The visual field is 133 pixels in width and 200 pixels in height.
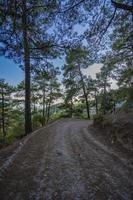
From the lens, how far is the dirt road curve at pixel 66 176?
3.29 meters

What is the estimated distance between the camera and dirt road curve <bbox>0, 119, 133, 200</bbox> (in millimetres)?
3289

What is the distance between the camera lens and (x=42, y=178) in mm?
3953

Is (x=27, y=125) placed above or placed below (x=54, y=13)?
below

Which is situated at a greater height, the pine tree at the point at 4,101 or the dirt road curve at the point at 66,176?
the pine tree at the point at 4,101

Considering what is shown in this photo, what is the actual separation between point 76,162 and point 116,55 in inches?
338

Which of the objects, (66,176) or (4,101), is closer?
(66,176)

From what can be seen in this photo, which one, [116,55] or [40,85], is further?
[40,85]

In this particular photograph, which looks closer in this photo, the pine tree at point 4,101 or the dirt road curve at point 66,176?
the dirt road curve at point 66,176

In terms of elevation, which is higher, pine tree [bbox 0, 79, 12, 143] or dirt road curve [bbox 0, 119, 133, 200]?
pine tree [bbox 0, 79, 12, 143]

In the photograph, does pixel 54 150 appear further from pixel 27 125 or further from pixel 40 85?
pixel 40 85

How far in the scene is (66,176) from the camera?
4102 millimetres

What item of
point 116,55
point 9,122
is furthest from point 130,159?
point 9,122

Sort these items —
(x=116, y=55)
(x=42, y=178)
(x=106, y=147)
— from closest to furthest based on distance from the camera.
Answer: (x=42, y=178) < (x=106, y=147) < (x=116, y=55)

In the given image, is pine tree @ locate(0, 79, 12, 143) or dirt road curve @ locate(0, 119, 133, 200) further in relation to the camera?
pine tree @ locate(0, 79, 12, 143)
